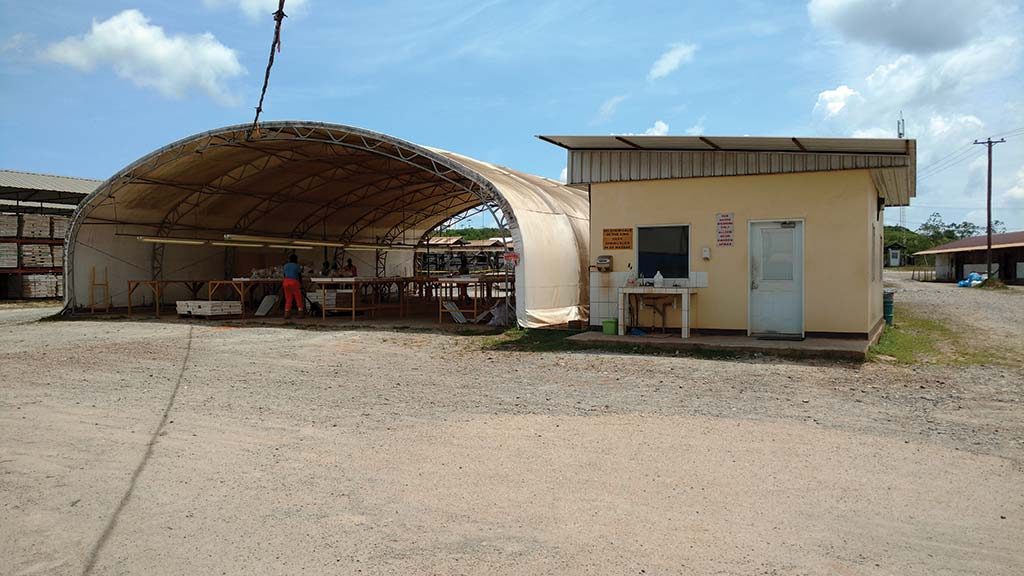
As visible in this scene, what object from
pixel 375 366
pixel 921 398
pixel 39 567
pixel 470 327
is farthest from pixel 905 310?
pixel 39 567

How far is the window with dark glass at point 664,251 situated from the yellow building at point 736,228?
0.06ft

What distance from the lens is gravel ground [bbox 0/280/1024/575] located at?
3.64 metres

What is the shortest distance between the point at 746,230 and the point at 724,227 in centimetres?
35

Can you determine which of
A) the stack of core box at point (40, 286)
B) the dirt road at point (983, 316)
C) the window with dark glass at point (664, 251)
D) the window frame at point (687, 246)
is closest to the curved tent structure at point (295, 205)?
the window frame at point (687, 246)

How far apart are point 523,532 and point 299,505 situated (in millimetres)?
1384

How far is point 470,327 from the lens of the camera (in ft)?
49.6

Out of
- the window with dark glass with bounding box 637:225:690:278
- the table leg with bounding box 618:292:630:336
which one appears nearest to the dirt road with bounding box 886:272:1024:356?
the window with dark glass with bounding box 637:225:690:278

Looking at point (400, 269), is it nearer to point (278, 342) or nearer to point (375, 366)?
point (278, 342)

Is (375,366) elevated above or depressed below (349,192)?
below

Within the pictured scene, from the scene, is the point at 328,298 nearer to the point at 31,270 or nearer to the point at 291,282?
the point at 291,282

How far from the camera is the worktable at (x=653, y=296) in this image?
1168cm

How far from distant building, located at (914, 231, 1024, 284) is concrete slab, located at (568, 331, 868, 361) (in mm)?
37504

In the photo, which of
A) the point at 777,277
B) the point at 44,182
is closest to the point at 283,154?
the point at 777,277

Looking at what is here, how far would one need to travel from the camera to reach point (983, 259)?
4550cm
